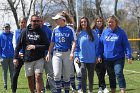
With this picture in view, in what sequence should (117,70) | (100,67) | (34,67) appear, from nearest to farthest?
(117,70)
(34,67)
(100,67)

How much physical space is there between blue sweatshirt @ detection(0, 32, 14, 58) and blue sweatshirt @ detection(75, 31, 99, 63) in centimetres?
346

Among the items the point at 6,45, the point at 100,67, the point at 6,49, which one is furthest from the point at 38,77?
the point at 6,45

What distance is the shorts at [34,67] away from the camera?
9.94 meters

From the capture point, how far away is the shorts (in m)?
9.94

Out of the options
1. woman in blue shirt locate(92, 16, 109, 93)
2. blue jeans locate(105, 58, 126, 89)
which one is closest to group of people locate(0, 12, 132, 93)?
blue jeans locate(105, 58, 126, 89)

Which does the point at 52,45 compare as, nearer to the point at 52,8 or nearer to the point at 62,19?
the point at 62,19

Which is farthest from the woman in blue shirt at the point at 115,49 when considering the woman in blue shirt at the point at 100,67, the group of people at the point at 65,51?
the woman in blue shirt at the point at 100,67

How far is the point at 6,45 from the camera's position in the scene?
13.4 meters

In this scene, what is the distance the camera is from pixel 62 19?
10016mm

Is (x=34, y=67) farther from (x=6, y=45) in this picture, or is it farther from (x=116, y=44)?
(x=6, y=45)

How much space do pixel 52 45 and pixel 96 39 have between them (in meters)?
1.33

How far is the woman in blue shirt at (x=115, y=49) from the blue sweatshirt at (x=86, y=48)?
18.5 inches

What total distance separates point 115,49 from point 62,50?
1.34 meters

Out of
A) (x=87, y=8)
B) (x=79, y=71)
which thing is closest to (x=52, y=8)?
(x=87, y=8)
